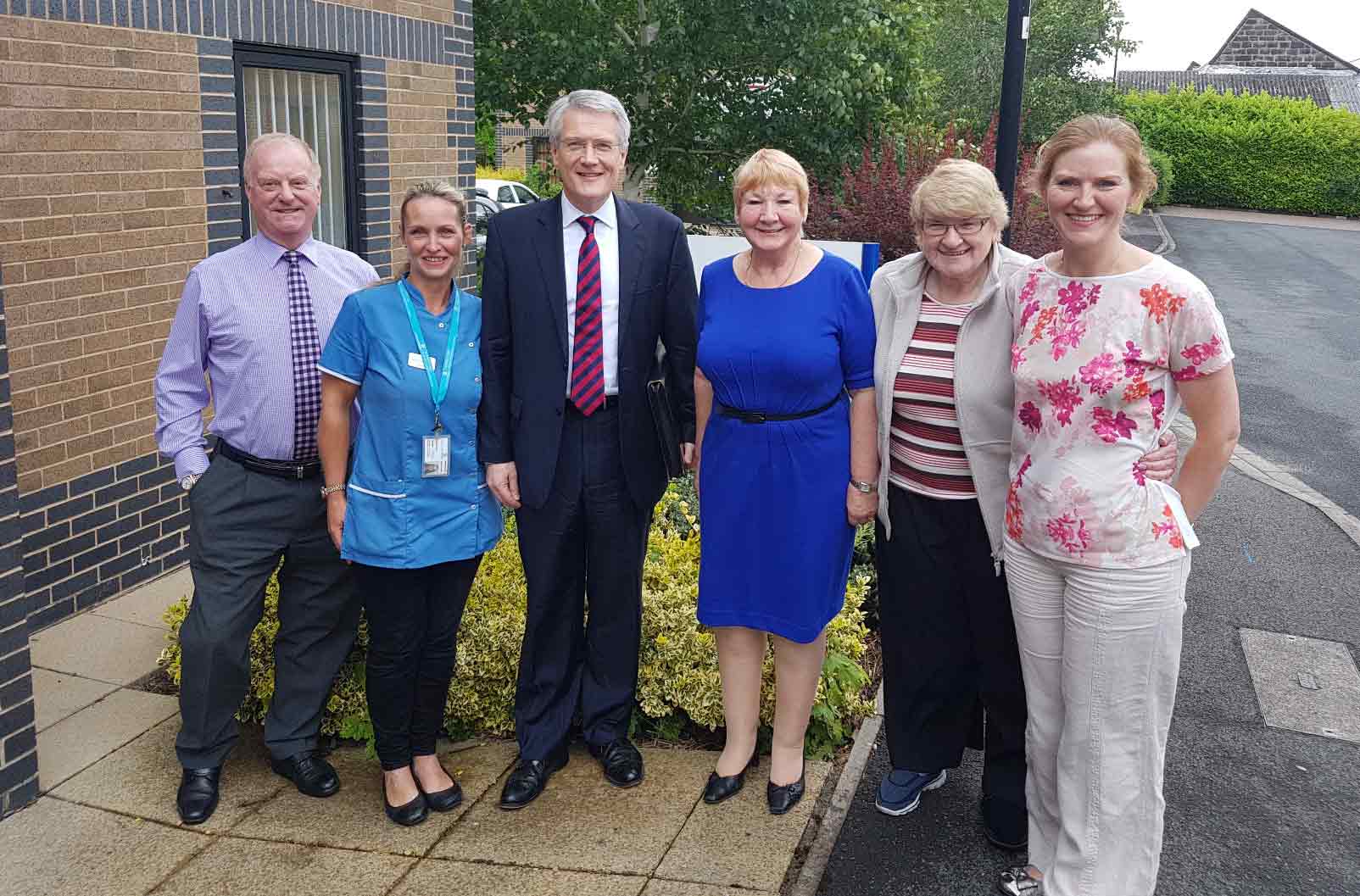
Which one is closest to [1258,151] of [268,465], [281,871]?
[268,465]

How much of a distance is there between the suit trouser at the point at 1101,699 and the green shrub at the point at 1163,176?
105 feet

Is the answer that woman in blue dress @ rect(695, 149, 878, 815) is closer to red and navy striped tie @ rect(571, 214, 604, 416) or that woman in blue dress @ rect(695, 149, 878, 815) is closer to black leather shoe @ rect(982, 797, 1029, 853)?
red and navy striped tie @ rect(571, 214, 604, 416)

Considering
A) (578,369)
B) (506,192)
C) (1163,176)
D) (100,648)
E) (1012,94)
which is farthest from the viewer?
(1163,176)

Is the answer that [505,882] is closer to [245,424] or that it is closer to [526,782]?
[526,782]

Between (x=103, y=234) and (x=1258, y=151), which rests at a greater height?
(x=1258, y=151)

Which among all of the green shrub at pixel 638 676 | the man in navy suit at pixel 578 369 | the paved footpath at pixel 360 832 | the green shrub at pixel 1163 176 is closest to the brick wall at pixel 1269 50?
the green shrub at pixel 1163 176

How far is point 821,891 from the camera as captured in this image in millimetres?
3582

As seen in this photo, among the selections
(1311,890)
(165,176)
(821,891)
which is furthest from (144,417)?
(1311,890)

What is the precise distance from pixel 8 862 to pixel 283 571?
112 centimetres

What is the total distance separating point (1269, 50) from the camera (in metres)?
59.7

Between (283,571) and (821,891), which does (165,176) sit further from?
(821,891)

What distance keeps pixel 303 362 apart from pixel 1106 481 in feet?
7.62

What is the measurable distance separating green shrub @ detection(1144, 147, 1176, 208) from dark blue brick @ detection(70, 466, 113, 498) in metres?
31.4

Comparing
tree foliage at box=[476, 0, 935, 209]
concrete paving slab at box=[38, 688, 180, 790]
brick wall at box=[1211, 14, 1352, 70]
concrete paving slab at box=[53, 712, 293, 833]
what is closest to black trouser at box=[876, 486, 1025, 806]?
concrete paving slab at box=[53, 712, 293, 833]
